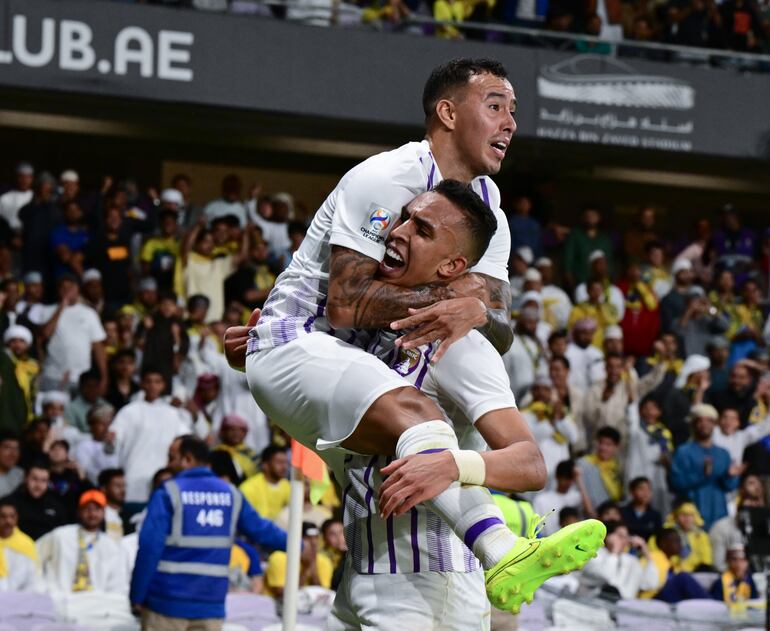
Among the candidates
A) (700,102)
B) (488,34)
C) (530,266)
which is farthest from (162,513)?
(700,102)

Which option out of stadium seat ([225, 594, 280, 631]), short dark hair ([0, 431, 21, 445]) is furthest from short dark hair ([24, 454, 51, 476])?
stadium seat ([225, 594, 280, 631])

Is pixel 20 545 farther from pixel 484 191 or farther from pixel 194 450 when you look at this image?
pixel 484 191

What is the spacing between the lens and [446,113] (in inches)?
220

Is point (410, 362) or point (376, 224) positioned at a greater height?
point (376, 224)

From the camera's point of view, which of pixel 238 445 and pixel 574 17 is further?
pixel 574 17

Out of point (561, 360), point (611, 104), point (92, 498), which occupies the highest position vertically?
point (611, 104)

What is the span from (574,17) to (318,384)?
13208mm

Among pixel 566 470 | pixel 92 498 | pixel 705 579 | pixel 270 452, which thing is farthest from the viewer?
pixel 566 470

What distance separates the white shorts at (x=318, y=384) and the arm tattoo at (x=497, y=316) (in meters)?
0.49

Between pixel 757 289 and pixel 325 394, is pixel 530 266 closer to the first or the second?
pixel 757 289

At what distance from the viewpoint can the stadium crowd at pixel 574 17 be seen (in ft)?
53.7

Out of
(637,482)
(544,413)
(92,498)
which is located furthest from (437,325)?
(544,413)

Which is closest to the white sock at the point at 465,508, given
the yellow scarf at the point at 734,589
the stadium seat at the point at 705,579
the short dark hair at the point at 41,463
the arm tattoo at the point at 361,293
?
the arm tattoo at the point at 361,293

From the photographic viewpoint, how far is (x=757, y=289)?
16.9m
